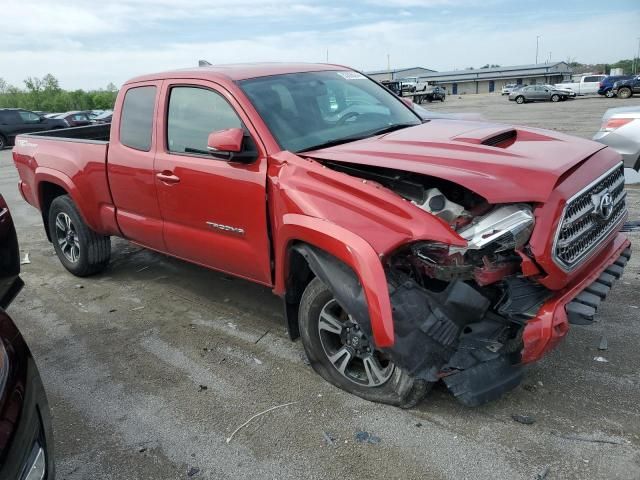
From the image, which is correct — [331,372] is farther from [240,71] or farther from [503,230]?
[240,71]

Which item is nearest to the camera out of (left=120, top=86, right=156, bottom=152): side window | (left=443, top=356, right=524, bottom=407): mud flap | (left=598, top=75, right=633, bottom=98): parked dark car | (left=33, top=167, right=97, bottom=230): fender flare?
(left=443, top=356, right=524, bottom=407): mud flap

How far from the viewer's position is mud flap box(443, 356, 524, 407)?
2832 mm

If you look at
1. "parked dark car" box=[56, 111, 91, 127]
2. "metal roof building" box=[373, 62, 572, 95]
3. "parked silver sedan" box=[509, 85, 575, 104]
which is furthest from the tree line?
"metal roof building" box=[373, 62, 572, 95]

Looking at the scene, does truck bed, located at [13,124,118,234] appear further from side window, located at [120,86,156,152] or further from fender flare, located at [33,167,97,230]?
side window, located at [120,86,156,152]

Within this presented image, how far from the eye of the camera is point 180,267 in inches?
229

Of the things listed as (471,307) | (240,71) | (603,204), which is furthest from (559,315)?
(240,71)

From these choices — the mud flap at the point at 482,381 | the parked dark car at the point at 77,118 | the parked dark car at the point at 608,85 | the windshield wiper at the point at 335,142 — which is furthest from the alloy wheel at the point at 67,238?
the parked dark car at the point at 608,85

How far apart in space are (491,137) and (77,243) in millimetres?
4310

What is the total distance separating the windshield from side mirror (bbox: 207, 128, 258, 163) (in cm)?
19

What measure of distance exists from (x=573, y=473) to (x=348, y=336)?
4.36ft

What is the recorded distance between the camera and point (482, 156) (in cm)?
289

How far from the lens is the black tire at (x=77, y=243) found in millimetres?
5422

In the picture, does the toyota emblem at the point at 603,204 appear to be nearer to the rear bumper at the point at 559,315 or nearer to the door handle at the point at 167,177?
the rear bumper at the point at 559,315

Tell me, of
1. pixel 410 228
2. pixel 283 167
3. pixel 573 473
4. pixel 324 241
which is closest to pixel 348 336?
pixel 324 241
